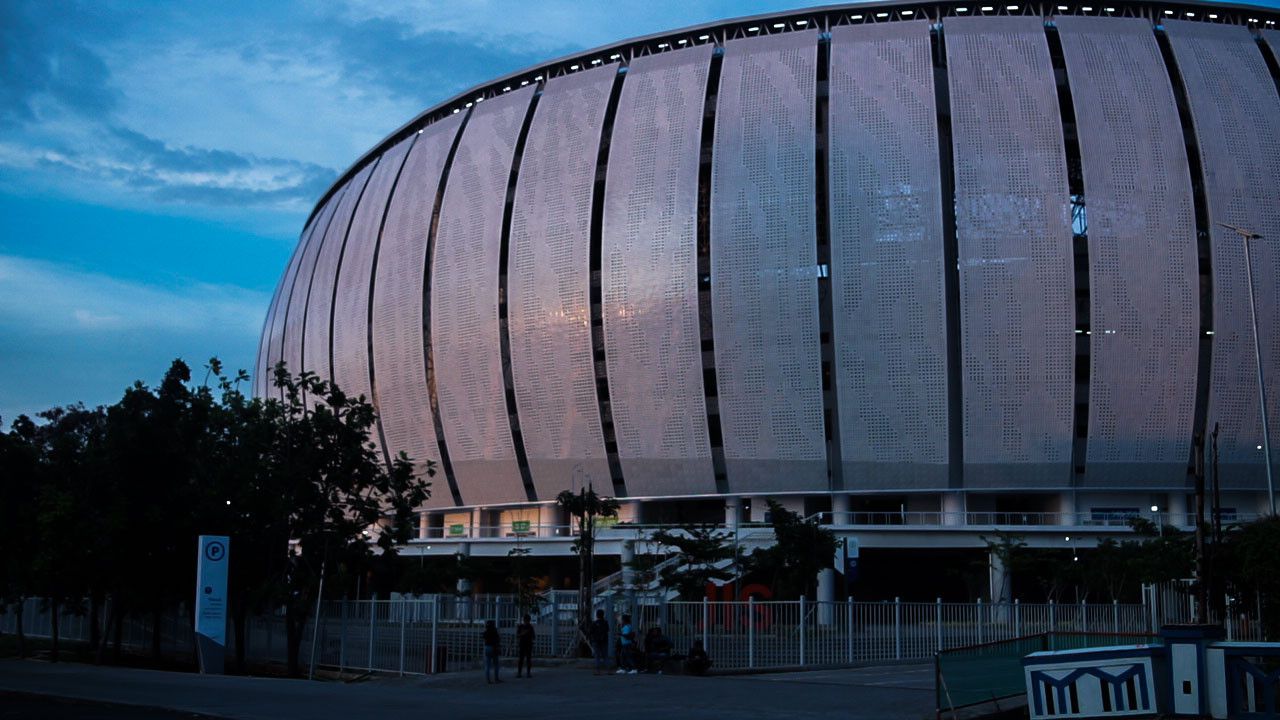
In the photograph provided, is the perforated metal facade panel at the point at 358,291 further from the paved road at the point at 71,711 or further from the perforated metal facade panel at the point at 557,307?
the paved road at the point at 71,711

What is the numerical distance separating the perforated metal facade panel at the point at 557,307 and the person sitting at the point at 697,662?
99.3 feet

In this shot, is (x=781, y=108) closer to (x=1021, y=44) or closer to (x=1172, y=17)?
(x=1021, y=44)

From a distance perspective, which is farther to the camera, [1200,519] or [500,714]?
[1200,519]

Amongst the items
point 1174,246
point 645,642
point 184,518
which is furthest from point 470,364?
point 645,642

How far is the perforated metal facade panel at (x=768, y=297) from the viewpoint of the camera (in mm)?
50781

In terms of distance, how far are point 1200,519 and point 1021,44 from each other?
37.4m

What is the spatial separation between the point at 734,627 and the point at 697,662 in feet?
5.03

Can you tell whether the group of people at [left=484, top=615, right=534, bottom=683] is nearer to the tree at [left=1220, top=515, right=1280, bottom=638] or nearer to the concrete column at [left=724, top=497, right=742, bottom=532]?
the tree at [left=1220, top=515, right=1280, bottom=638]

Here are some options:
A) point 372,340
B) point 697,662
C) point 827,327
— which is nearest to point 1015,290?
point 827,327

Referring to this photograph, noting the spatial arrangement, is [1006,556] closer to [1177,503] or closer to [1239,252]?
[1177,503]

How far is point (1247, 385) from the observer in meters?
49.2

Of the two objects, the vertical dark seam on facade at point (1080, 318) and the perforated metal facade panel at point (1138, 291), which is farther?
the vertical dark seam on facade at point (1080, 318)

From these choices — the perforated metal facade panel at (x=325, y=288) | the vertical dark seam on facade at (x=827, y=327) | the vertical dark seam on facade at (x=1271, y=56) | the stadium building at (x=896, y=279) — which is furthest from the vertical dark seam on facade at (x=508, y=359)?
the vertical dark seam on facade at (x=1271, y=56)

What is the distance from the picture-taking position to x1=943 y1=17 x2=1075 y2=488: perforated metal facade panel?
49.1m
